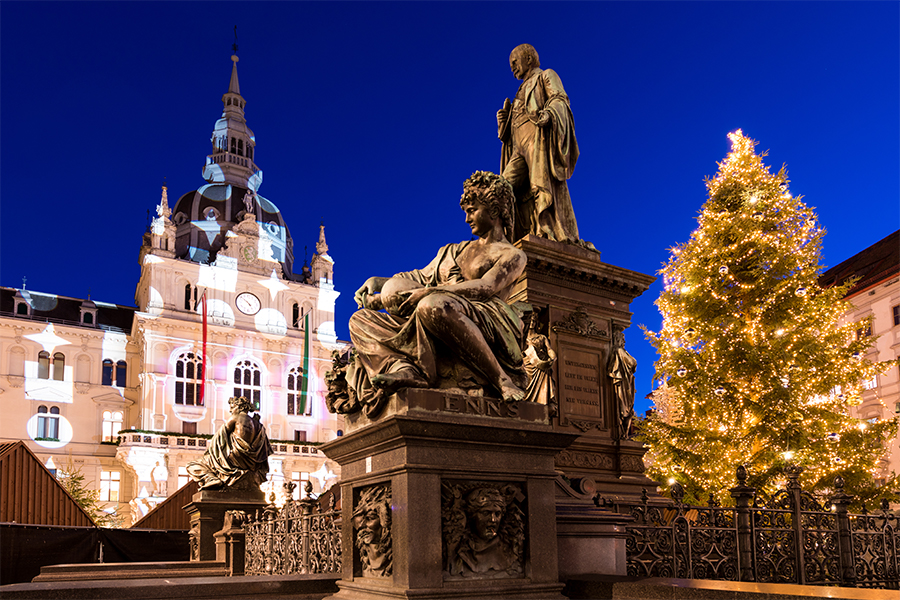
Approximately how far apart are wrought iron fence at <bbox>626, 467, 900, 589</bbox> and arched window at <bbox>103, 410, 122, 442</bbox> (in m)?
52.6

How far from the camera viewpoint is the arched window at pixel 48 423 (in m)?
51.8

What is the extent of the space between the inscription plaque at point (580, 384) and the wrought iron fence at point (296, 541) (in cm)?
307

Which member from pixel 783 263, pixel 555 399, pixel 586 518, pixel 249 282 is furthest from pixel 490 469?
pixel 249 282

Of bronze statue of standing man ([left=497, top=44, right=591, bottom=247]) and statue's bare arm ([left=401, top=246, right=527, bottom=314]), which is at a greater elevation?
bronze statue of standing man ([left=497, top=44, right=591, bottom=247])

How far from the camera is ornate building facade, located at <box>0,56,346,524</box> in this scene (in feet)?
167

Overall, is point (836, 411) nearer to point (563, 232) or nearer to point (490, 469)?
point (563, 232)

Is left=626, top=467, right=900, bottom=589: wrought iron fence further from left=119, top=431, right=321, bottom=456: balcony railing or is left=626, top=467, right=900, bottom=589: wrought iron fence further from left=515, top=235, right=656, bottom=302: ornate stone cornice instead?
left=119, top=431, right=321, bottom=456: balcony railing

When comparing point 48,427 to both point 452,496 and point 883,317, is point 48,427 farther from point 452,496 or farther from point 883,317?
point 452,496

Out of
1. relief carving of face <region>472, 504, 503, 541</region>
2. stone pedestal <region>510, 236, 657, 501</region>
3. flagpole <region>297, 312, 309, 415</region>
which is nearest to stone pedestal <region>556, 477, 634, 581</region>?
relief carving of face <region>472, 504, 503, 541</region>

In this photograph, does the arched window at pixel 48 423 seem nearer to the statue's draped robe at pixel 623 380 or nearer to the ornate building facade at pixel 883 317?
the ornate building facade at pixel 883 317

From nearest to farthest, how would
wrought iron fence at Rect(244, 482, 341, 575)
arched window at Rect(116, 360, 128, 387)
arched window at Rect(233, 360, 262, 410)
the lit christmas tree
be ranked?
wrought iron fence at Rect(244, 482, 341, 575)
the lit christmas tree
arched window at Rect(116, 360, 128, 387)
arched window at Rect(233, 360, 262, 410)

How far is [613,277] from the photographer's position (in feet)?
31.5

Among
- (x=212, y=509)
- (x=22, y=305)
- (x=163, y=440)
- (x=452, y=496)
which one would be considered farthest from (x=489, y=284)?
(x=22, y=305)

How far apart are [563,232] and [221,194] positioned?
5732 centimetres
